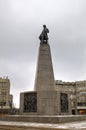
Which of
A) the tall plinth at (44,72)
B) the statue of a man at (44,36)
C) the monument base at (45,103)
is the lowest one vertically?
the monument base at (45,103)

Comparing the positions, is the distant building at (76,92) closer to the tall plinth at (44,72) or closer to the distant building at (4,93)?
the distant building at (4,93)

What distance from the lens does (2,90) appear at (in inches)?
2547

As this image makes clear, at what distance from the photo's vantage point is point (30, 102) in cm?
1595

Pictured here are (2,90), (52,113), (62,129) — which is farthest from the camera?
(2,90)

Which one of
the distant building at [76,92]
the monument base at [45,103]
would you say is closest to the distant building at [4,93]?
the distant building at [76,92]

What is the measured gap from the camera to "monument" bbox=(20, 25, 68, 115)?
15.2 metres

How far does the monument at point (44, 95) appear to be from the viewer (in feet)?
49.9

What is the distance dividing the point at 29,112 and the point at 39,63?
182 inches

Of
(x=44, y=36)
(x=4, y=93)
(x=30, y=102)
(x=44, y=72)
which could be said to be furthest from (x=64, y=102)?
(x=4, y=93)

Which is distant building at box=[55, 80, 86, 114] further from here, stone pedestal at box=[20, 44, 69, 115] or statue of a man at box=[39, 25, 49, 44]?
stone pedestal at box=[20, 44, 69, 115]

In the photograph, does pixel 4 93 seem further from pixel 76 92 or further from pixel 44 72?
pixel 44 72

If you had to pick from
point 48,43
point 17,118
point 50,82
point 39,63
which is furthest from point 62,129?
point 48,43

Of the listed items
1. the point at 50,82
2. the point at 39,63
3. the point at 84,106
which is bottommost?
the point at 84,106

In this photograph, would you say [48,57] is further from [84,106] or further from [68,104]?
[84,106]
